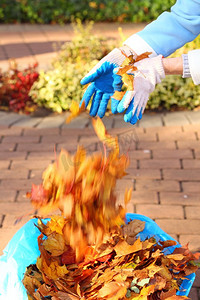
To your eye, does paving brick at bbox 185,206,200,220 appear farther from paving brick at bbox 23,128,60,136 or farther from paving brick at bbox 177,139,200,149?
paving brick at bbox 23,128,60,136

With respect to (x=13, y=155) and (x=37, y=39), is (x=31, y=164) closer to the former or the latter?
(x=13, y=155)

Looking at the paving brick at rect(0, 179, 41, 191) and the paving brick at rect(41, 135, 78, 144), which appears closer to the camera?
the paving brick at rect(0, 179, 41, 191)

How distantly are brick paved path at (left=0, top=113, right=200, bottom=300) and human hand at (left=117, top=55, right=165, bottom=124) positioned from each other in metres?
0.43

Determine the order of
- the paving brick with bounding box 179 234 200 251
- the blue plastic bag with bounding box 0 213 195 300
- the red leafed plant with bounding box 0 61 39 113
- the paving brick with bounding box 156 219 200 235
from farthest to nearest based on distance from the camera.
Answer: the red leafed plant with bounding box 0 61 39 113
the paving brick with bounding box 156 219 200 235
the paving brick with bounding box 179 234 200 251
the blue plastic bag with bounding box 0 213 195 300

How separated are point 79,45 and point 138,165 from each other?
→ 1.96 metres

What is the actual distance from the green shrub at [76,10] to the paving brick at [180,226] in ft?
16.5

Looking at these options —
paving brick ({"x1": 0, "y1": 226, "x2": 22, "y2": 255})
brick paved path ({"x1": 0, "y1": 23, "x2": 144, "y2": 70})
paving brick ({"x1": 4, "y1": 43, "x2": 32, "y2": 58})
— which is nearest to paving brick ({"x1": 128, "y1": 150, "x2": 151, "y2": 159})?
paving brick ({"x1": 0, "y1": 226, "x2": 22, "y2": 255})

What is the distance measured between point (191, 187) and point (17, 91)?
199 centimetres

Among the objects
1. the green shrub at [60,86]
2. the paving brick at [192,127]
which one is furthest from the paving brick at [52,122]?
the paving brick at [192,127]

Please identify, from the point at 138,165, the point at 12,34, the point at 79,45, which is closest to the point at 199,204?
the point at 138,165

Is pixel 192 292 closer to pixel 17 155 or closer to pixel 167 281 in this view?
pixel 167 281

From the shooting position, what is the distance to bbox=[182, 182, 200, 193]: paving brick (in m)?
2.91

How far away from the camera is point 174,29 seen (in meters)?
2.21

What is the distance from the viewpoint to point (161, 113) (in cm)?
396
